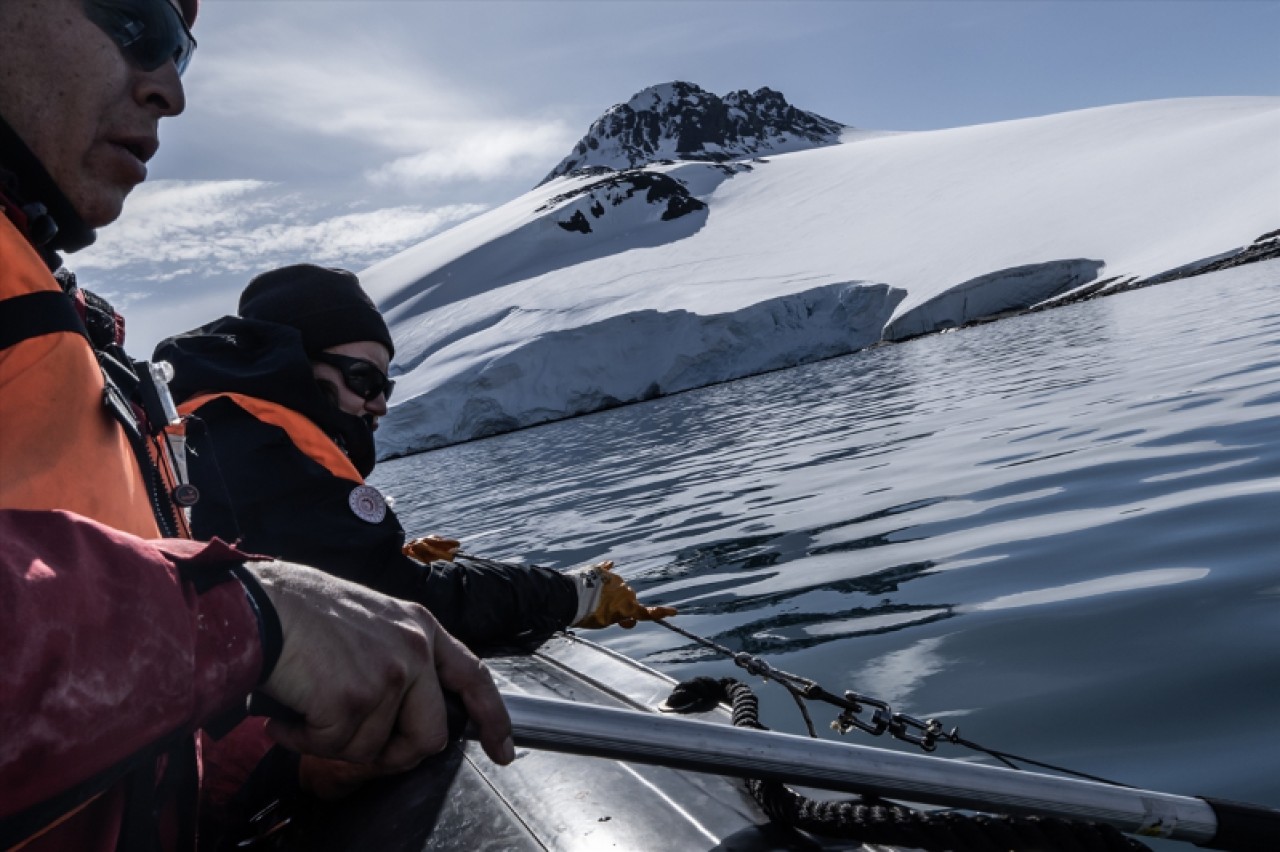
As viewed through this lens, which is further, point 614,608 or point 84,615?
point 614,608

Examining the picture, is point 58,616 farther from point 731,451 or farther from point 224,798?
point 731,451

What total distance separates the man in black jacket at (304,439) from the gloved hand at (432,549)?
416 millimetres

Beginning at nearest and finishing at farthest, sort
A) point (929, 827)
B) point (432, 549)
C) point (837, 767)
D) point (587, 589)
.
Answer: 1. point (837, 767)
2. point (929, 827)
3. point (587, 589)
4. point (432, 549)

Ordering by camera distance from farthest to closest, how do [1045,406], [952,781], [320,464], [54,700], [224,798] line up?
1. [1045,406]
2. [320,464]
3. [224,798]
4. [952,781]
5. [54,700]

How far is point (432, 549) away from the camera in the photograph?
11.3 ft

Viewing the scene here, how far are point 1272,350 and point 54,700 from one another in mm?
10468

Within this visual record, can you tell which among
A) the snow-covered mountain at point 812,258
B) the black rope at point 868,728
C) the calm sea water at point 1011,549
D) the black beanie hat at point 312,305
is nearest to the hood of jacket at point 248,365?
the black beanie hat at point 312,305

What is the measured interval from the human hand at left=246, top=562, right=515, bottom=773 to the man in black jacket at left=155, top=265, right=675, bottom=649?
118cm

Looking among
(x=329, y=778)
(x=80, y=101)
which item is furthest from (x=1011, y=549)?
(x=80, y=101)

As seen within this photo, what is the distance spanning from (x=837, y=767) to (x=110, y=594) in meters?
0.96

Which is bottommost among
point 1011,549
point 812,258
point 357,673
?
point 1011,549

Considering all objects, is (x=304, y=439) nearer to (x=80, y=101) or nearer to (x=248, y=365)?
(x=248, y=365)

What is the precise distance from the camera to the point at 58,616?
29.7 inches

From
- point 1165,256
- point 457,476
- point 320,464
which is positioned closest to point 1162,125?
point 1165,256
